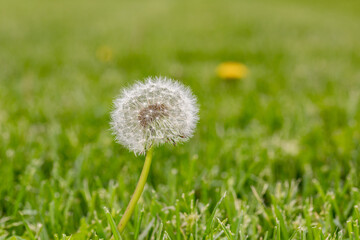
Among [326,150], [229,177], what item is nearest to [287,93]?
[326,150]

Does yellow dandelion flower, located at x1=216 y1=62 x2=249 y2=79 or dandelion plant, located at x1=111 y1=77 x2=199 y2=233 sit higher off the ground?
yellow dandelion flower, located at x1=216 y1=62 x2=249 y2=79

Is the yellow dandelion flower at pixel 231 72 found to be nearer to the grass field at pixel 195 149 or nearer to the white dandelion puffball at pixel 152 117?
the grass field at pixel 195 149

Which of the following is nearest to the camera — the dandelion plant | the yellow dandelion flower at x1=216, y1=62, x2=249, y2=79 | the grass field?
the dandelion plant

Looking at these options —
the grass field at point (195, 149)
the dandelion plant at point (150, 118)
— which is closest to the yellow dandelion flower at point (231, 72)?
the grass field at point (195, 149)

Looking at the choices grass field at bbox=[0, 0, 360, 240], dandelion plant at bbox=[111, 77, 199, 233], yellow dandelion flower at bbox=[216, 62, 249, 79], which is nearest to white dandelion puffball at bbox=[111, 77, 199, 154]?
dandelion plant at bbox=[111, 77, 199, 233]

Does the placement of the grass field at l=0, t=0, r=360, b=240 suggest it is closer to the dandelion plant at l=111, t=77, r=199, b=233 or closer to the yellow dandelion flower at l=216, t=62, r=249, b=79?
the yellow dandelion flower at l=216, t=62, r=249, b=79

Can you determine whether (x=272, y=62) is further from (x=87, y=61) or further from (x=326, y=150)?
(x=326, y=150)
